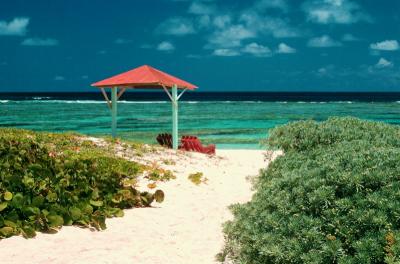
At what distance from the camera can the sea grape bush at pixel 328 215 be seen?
366 cm

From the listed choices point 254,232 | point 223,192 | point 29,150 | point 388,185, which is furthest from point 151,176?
point 388,185

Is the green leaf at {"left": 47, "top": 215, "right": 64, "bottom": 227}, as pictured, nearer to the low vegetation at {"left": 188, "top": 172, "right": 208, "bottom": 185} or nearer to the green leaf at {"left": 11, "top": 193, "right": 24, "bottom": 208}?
the green leaf at {"left": 11, "top": 193, "right": 24, "bottom": 208}

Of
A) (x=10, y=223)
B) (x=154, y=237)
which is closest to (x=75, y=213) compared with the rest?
(x=10, y=223)

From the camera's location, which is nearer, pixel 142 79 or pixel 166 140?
pixel 142 79

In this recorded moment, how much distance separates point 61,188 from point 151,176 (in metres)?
3.54

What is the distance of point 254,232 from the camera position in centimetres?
448

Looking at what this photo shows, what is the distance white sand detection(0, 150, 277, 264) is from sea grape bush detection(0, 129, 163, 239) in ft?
0.51

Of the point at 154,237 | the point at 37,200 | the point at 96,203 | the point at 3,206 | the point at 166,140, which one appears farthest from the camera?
the point at 166,140

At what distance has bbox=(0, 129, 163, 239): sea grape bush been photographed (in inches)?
233

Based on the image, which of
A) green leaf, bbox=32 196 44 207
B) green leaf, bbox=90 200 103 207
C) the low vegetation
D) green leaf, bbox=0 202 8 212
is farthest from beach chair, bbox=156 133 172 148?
green leaf, bbox=0 202 8 212

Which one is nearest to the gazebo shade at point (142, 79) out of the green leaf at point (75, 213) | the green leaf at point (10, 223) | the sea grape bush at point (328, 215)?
the green leaf at point (75, 213)

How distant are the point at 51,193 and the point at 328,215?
3764 mm

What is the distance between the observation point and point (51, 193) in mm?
6293

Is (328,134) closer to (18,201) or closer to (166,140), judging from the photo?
(18,201)
